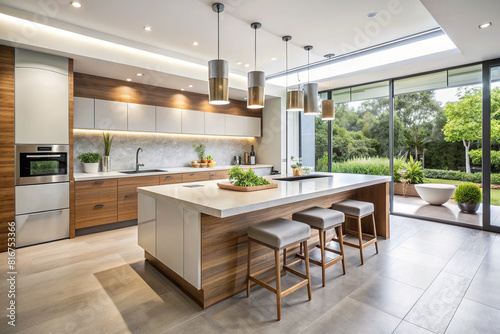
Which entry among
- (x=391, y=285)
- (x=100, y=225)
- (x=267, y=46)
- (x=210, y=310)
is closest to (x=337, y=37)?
(x=267, y=46)

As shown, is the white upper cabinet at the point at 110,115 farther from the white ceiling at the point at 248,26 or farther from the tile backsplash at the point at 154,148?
the white ceiling at the point at 248,26

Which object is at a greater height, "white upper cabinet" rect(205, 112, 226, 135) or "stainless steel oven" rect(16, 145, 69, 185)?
"white upper cabinet" rect(205, 112, 226, 135)

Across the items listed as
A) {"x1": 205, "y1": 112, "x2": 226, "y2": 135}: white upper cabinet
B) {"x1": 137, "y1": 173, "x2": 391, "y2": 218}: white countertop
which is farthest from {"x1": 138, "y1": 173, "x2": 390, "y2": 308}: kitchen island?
{"x1": 205, "y1": 112, "x2": 226, "y2": 135}: white upper cabinet

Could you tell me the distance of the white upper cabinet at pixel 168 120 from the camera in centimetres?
493

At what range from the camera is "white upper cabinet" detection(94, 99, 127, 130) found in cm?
430

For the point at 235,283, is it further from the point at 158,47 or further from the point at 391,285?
the point at 158,47

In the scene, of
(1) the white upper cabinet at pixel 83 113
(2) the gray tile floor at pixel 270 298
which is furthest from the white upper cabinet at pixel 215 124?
(2) the gray tile floor at pixel 270 298

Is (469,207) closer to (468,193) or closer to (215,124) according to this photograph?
(468,193)

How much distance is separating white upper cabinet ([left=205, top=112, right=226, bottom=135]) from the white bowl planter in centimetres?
445

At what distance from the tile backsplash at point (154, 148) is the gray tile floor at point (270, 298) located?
1808mm

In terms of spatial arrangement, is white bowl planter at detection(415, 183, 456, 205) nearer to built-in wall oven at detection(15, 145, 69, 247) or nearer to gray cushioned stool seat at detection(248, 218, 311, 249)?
gray cushioned stool seat at detection(248, 218, 311, 249)

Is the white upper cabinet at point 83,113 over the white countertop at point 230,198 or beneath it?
over

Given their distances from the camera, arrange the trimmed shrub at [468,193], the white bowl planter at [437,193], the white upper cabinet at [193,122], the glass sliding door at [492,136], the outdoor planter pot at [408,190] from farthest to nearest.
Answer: the outdoor planter pot at [408,190] < the white bowl planter at [437,193] < the white upper cabinet at [193,122] < the trimmed shrub at [468,193] < the glass sliding door at [492,136]

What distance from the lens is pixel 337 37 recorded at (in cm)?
376
